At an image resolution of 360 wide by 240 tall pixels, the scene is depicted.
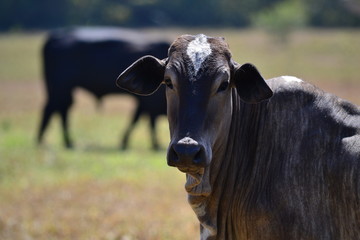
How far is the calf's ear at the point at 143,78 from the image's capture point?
5506mm

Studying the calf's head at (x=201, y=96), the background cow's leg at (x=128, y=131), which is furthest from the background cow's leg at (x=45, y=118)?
the calf's head at (x=201, y=96)

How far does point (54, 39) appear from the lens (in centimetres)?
1736

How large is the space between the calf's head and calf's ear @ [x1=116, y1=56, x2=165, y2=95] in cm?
4

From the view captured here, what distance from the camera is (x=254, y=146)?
5461 mm

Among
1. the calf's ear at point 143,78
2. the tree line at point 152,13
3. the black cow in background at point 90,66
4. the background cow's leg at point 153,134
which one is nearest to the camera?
the calf's ear at point 143,78

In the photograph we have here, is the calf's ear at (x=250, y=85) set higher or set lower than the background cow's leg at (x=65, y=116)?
higher

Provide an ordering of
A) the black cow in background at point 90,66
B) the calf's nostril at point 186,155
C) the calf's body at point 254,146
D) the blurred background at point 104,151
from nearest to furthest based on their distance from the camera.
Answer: the calf's nostril at point 186,155, the calf's body at point 254,146, the blurred background at point 104,151, the black cow in background at point 90,66

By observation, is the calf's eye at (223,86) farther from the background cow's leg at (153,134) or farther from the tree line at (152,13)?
the tree line at (152,13)

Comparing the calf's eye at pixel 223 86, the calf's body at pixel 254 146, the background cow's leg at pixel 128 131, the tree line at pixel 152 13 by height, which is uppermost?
the calf's eye at pixel 223 86

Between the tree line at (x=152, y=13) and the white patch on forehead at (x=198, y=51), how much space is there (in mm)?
55644

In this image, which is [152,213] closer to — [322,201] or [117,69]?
[322,201]

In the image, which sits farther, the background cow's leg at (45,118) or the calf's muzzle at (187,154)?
the background cow's leg at (45,118)

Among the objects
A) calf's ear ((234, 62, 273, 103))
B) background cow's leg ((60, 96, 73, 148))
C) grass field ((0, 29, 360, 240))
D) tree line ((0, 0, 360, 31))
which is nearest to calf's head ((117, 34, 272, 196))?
calf's ear ((234, 62, 273, 103))

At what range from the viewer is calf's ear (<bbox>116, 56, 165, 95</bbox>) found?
551cm
